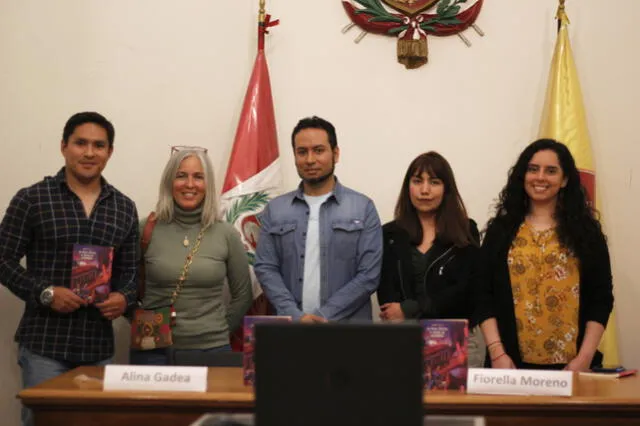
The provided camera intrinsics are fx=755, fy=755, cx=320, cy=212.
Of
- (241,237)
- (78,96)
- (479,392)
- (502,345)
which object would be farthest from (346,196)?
(78,96)

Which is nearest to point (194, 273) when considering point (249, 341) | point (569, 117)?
point (249, 341)

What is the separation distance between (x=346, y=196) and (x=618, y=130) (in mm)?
1766

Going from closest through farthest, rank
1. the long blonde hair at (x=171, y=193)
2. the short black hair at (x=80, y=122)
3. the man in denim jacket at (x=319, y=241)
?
the short black hair at (x=80, y=122), the man in denim jacket at (x=319, y=241), the long blonde hair at (x=171, y=193)

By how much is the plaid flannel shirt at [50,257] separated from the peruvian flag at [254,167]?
843mm

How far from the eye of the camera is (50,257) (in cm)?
288

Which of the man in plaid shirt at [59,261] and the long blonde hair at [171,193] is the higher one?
the long blonde hair at [171,193]

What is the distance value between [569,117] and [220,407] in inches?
100

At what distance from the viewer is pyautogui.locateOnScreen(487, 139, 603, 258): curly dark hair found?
2916 mm

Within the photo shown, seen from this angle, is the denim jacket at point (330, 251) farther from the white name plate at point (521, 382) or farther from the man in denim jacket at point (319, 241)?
the white name plate at point (521, 382)

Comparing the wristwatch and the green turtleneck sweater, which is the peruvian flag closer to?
the green turtleneck sweater

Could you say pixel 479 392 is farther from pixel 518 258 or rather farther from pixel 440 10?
pixel 440 10

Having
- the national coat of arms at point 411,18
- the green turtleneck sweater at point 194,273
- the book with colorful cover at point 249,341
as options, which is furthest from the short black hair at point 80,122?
the national coat of arms at point 411,18

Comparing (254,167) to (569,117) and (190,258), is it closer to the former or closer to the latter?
(190,258)

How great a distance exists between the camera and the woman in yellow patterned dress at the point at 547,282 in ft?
9.50
